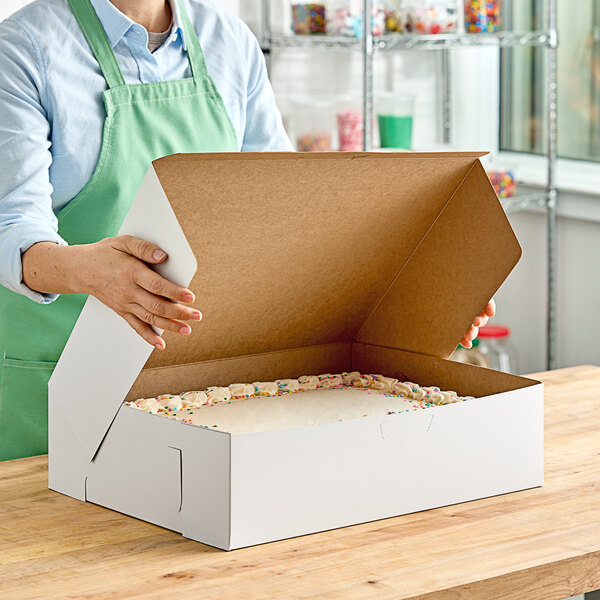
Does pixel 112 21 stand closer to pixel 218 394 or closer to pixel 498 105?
pixel 218 394

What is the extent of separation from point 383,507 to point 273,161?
36 cm

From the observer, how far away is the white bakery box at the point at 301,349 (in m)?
0.94

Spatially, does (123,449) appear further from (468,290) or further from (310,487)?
(468,290)

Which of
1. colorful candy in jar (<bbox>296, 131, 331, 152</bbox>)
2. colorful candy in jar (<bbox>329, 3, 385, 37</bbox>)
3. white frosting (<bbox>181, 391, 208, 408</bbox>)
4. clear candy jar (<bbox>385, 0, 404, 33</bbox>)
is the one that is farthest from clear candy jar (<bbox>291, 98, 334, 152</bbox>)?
white frosting (<bbox>181, 391, 208, 408</bbox>)

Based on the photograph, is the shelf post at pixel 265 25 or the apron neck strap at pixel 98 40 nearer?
the apron neck strap at pixel 98 40

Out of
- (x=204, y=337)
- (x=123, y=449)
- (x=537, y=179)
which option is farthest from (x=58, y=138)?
(x=537, y=179)

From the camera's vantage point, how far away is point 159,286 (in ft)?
3.07

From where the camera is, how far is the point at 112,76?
134 centimetres

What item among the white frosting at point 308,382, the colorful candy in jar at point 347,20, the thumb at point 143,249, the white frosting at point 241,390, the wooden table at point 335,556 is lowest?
the wooden table at point 335,556

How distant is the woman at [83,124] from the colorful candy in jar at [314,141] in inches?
43.4

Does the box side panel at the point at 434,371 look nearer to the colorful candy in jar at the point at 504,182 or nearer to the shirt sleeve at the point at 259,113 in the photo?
the shirt sleeve at the point at 259,113

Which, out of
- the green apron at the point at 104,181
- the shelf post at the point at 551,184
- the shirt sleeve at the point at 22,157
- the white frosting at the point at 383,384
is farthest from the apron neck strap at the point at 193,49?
the shelf post at the point at 551,184

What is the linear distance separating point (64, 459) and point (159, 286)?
0.92 ft

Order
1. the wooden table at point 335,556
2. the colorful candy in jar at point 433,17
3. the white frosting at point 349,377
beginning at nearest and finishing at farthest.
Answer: the wooden table at point 335,556 → the white frosting at point 349,377 → the colorful candy in jar at point 433,17
